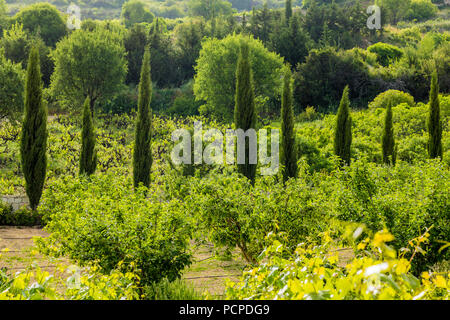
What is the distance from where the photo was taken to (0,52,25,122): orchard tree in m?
19.5

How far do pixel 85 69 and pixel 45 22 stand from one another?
54.8 feet

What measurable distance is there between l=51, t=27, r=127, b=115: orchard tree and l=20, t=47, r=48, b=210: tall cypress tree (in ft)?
43.5

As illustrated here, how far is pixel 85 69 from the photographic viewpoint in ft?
88.3

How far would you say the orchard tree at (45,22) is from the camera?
128 ft

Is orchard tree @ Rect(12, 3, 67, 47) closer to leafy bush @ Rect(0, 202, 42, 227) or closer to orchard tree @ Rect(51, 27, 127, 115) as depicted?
orchard tree @ Rect(51, 27, 127, 115)

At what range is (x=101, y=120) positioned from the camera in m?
27.8

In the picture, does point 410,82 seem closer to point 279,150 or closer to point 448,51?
point 448,51

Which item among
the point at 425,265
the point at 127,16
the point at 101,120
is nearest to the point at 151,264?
the point at 425,265

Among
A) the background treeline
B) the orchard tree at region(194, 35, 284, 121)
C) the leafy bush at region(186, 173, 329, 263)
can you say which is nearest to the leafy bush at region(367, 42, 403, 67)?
the background treeline

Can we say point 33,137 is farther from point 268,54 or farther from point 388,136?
point 268,54

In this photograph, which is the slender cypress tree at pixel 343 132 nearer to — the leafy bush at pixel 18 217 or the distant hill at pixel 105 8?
the leafy bush at pixel 18 217

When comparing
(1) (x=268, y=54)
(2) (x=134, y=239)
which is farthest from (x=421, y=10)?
(2) (x=134, y=239)

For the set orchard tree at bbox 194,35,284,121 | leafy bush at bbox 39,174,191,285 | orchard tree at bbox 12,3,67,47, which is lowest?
leafy bush at bbox 39,174,191,285

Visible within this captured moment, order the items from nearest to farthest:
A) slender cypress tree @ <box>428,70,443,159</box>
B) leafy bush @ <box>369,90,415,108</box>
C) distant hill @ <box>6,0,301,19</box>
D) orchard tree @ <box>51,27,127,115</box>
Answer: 1. slender cypress tree @ <box>428,70,443,159</box>
2. leafy bush @ <box>369,90,415,108</box>
3. orchard tree @ <box>51,27,127,115</box>
4. distant hill @ <box>6,0,301,19</box>
